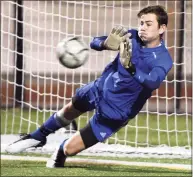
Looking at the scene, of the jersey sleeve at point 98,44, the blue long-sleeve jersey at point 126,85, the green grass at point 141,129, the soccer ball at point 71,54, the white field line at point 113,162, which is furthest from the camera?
the green grass at point 141,129

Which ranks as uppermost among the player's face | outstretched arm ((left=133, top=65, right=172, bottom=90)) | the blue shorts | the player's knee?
the player's face

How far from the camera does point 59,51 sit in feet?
18.6

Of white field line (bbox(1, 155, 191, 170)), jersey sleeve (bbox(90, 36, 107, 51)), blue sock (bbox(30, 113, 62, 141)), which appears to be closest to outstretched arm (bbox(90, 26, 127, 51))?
jersey sleeve (bbox(90, 36, 107, 51))

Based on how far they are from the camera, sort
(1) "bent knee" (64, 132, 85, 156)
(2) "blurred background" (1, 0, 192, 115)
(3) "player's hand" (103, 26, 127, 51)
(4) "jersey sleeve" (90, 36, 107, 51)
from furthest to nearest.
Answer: (2) "blurred background" (1, 0, 192, 115) → (1) "bent knee" (64, 132, 85, 156) → (4) "jersey sleeve" (90, 36, 107, 51) → (3) "player's hand" (103, 26, 127, 51)

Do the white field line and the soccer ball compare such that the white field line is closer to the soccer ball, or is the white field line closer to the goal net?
the goal net

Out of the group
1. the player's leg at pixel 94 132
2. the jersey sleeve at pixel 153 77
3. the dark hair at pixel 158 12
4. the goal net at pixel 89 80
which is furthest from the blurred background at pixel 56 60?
the jersey sleeve at pixel 153 77

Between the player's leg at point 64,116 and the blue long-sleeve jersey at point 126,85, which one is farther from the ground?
the blue long-sleeve jersey at point 126,85

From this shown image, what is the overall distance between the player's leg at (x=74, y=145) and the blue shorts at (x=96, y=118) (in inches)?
1.8

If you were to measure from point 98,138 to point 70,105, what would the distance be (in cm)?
46

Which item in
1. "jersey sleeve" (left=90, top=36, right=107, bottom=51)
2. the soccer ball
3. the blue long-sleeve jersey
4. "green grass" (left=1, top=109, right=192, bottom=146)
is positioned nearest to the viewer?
"jersey sleeve" (left=90, top=36, right=107, bottom=51)

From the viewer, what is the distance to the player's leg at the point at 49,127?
6.06 metres

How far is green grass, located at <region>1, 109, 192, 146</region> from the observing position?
8.20m

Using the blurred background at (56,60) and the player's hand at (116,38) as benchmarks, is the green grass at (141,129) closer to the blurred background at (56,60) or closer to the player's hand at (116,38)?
the blurred background at (56,60)

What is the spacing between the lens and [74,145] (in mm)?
5836
